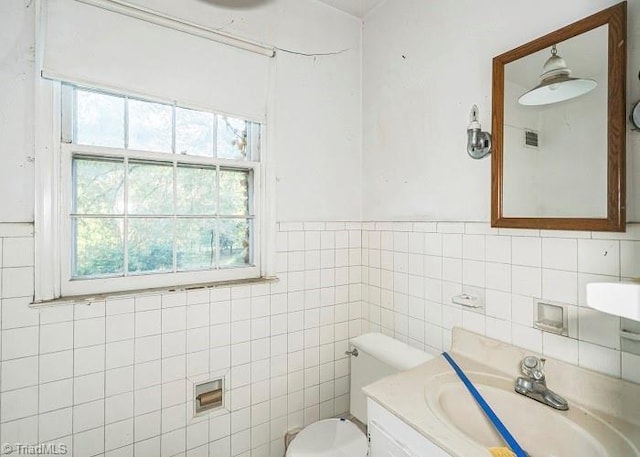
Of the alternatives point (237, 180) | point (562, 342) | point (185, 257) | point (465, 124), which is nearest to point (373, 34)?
point (465, 124)

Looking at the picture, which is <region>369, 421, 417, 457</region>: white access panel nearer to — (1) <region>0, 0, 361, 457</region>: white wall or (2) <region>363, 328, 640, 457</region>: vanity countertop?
(2) <region>363, 328, 640, 457</region>: vanity countertop

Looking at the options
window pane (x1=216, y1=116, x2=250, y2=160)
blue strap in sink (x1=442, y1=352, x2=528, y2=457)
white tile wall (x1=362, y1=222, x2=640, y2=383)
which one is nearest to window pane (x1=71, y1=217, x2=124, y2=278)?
window pane (x1=216, y1=116, x2=250, y2=160)

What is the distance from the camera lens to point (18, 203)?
1172mm

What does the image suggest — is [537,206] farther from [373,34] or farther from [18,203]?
[18,203]

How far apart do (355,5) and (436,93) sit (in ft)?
2.83

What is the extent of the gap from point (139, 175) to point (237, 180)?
46 cm

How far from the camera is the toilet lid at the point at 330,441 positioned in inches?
56.7

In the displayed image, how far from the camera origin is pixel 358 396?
167 cm

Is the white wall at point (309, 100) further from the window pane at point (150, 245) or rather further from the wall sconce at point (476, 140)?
the wall sconce at point (476, 140)

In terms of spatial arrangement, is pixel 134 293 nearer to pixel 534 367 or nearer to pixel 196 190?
pixel 196 190

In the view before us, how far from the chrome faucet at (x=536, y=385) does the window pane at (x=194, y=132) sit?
63.7 inches

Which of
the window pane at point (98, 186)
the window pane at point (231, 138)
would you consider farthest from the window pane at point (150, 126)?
the window pane at point (231, 138)

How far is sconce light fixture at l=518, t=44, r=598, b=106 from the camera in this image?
1000 millimetres

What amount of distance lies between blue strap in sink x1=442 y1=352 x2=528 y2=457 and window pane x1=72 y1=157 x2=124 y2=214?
1.54 meters
